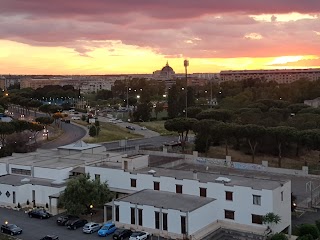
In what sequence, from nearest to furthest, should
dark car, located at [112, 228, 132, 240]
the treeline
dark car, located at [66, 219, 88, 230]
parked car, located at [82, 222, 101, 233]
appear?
dark car, located at [112, 228, 132, 240] → parked car, located at [82, 222, 101, 233] → dark car, located at [66, 219, 88, 230] → the treeline

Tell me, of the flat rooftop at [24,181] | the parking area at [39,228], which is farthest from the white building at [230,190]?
the flat rooftop at [24,181]

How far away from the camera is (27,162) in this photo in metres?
38.6

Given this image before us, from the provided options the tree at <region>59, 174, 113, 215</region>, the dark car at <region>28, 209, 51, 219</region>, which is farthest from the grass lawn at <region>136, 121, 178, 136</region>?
the dark car at <region>28, 209, 51, 219</region>

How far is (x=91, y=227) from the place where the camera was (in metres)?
27.8

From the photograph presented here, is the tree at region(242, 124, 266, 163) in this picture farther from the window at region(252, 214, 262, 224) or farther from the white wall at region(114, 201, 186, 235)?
the white wall at region(114, 201, 186, 235)

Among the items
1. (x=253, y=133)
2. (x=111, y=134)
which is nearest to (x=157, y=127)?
(x=111, y=134)

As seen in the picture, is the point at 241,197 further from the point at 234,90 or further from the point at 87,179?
the point at 234,90

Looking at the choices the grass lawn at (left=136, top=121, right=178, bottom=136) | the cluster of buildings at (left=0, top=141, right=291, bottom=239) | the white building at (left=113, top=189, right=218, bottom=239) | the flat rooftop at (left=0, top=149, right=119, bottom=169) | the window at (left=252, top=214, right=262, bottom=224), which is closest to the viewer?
the white building at (left=113, top=189, right=218, bottom=239)

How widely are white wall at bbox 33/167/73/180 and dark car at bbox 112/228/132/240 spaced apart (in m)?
9.66

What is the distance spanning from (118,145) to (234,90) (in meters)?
51.8

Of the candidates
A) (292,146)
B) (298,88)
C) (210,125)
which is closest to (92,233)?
(210,125)

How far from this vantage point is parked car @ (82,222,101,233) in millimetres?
27672

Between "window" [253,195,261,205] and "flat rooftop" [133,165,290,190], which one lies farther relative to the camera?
"flat rooftop" [133,165,290,190]

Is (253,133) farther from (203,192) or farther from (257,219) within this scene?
(257,219)
